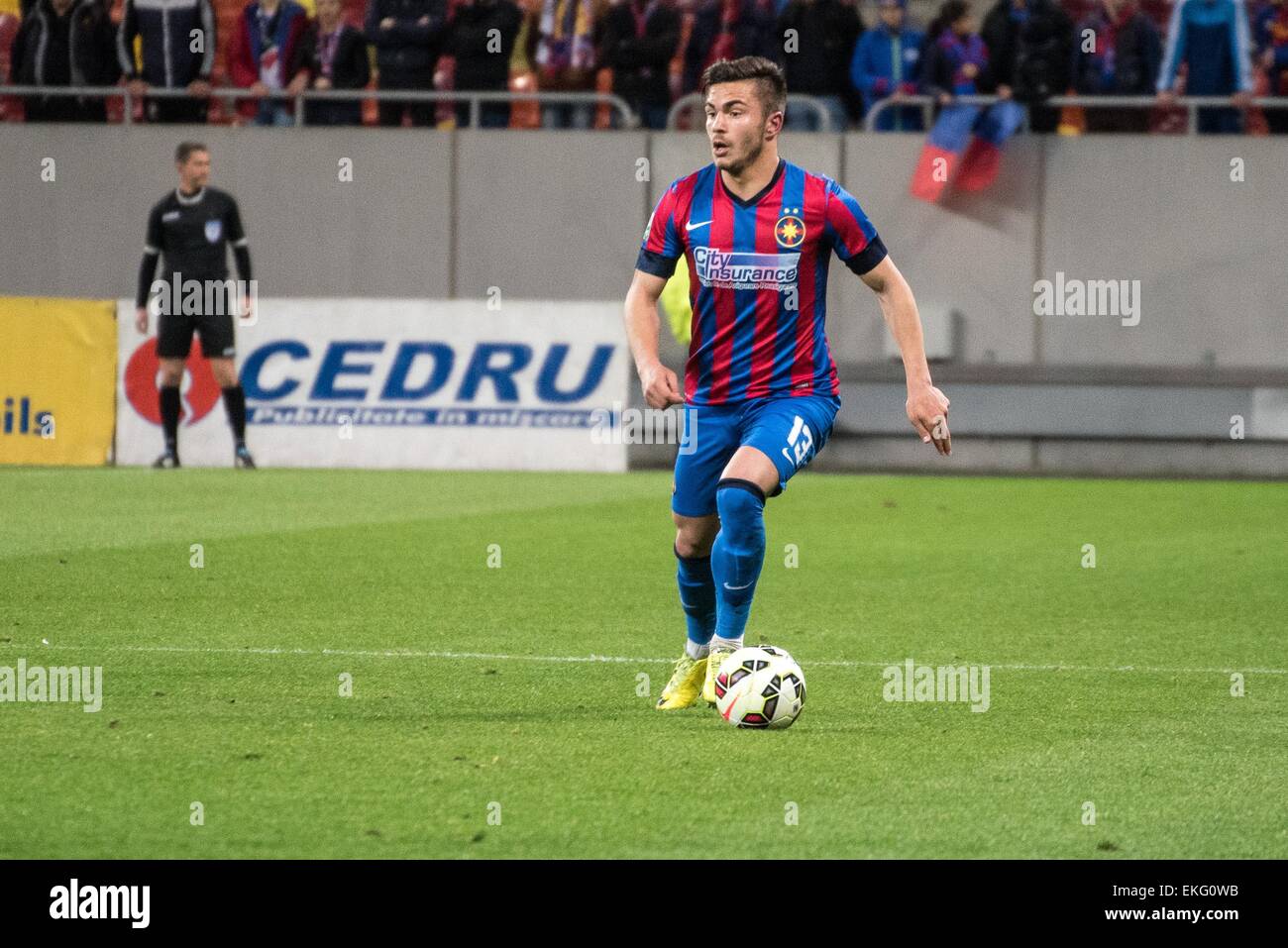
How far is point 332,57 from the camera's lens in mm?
20688

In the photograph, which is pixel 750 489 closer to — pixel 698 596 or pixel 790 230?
pixel 698 596

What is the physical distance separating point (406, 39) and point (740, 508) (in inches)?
552

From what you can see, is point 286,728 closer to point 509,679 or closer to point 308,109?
point 509,679

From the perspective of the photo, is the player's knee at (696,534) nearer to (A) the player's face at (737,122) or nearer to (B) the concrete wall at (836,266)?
(A) the player's face at (737,122)

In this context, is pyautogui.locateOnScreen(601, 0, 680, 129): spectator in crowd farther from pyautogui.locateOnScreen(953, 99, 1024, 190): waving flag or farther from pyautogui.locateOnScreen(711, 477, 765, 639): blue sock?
pyautogui.locateOnScreen(711, 477, 765, 639): blue sock

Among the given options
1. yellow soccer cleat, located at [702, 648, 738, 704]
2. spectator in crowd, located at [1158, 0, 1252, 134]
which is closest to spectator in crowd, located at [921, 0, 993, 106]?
spectator in crowd, located at [1158, 0, 1252, 134]

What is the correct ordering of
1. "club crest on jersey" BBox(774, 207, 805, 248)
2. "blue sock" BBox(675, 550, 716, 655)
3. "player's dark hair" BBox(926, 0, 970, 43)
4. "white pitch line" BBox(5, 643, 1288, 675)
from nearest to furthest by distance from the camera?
"club crest on jersey" BBox(774, 207, 805, 248) → "blue sock" BBox(675, 550, 716, 655) → "white pitch line" BBox(5, 643, 1288, 675) → "player's dark hair" BBox(926, 0, 970, 43)

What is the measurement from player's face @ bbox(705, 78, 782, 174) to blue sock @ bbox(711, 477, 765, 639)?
1129 millimetres

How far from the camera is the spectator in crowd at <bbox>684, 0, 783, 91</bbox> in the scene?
19531mm

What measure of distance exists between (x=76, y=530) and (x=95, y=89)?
30.8 ft

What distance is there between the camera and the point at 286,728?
6.81 m

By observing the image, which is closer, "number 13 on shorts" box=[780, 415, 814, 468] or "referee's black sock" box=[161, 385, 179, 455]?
"number 13 on shorts" box=[780, 415, 814, 468]
